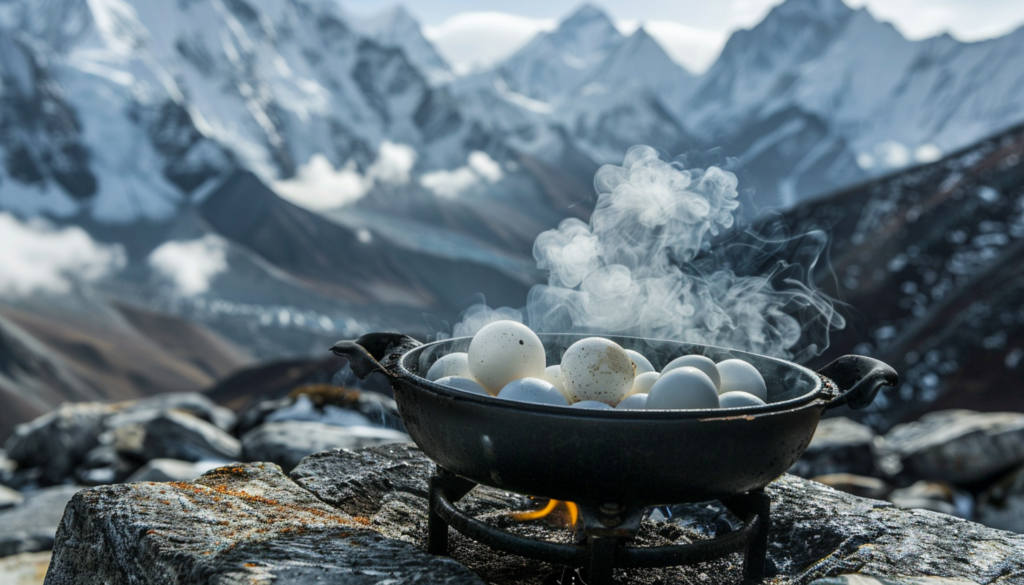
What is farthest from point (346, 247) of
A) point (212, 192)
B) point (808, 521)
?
point (808, 521)

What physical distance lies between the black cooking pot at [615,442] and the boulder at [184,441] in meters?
6.97

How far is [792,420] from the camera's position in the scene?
2025 millimetres

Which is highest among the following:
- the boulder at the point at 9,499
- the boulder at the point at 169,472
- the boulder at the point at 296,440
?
the boulder at the point at 296,440

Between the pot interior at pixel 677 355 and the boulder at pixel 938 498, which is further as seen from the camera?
the boulder at pixel 938 498

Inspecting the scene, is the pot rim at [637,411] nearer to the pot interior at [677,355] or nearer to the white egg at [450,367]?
the pot interior at [677,355]

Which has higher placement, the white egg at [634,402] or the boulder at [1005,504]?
the boulder at [1005,504]

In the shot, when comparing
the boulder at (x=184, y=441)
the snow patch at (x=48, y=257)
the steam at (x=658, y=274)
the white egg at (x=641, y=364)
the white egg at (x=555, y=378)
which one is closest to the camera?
the white egg at (x=555, y=378)

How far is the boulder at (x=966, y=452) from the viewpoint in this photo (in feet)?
24.3

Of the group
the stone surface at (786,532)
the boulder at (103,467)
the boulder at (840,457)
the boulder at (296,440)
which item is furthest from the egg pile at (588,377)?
the boulder at (103,467)

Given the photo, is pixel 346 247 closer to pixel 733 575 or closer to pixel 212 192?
pixel 212 192

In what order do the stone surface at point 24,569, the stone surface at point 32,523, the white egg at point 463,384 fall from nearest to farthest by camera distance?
the white egg at point 463,384
the stone surface at point 24,569
the stone surface at point 32,523

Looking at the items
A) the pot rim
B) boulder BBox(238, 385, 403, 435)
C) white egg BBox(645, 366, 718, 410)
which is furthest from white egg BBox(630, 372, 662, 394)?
boulder BBox(238, 385, 403, 435)

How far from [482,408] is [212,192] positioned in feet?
589

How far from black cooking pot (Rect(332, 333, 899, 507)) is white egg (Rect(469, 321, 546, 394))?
0.32 meters
